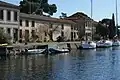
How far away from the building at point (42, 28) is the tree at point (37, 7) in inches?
695

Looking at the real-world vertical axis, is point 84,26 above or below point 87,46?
above

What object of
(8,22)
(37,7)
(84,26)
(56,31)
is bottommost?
(56,31)

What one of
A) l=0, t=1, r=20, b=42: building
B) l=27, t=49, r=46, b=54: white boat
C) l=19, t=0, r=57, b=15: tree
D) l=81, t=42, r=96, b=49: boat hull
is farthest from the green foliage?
l=19, t=0, r=57, b=15: tree

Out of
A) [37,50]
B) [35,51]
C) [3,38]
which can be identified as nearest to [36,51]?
[35,51]

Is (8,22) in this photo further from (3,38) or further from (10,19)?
(3,38)

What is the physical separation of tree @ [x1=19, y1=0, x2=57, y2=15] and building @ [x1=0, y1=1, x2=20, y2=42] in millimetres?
43879

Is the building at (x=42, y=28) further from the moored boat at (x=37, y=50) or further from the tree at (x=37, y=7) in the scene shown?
the tree at (x=37, y=7)

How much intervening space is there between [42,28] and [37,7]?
3597 centimetres

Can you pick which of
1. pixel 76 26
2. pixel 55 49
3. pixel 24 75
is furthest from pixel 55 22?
pixel 24 75

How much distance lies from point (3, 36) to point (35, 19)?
28.7 metres

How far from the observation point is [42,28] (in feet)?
324

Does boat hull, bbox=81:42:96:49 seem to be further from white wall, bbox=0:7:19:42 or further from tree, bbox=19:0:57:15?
tree, bbox=19:0:57:15

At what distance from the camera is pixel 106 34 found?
154000mm

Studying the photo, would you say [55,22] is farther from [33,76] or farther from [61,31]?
[33,76]
